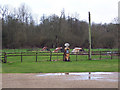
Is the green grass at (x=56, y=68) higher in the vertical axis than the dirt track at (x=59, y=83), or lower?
lower

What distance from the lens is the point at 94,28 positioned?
2684 cm

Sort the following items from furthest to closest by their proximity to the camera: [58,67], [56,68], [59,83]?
[58,67] → [56,68] → [59,83]

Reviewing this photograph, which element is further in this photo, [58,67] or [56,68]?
[58,67]

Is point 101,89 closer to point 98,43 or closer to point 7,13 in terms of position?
point 98,43

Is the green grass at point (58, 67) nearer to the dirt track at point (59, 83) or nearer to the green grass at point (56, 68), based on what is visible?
the green grass at point (56, 68)

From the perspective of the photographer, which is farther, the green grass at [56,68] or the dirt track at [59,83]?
the green grass at [56,68]

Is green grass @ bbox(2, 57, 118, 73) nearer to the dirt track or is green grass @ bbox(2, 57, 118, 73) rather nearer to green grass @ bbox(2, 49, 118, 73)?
green grass @ bbox(2, 49, 118, 73)

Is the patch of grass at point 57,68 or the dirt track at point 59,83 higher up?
the dirt track at point 59,83

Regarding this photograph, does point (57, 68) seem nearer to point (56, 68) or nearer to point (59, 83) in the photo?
point (56, 68)

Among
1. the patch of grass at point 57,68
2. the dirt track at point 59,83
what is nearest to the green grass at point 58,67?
the patch of grass at point 57,68

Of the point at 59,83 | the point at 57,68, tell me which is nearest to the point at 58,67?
the point at 57,68

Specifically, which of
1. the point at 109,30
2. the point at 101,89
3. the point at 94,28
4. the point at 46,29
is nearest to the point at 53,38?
the point at 46,29

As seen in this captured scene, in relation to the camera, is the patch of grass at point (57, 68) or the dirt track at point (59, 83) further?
the patch of grass at point (57, 68)

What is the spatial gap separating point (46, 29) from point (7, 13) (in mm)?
8074
